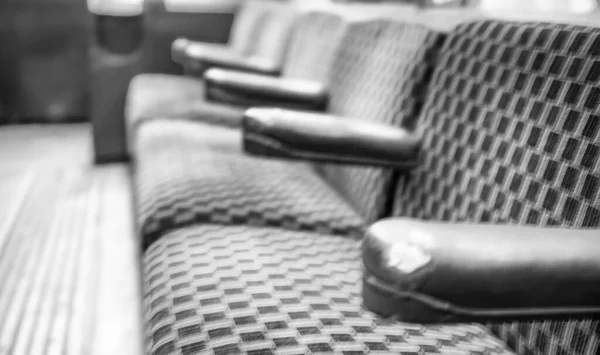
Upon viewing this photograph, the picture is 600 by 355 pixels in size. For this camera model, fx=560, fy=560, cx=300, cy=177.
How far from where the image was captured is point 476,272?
54 centimetres

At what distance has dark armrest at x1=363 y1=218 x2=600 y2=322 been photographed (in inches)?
21.1

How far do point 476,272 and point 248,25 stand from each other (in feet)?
9.12

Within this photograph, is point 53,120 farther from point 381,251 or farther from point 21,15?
point 381,251

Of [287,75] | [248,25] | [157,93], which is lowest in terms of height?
[157,93]

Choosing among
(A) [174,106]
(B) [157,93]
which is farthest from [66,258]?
(B) [157,93]

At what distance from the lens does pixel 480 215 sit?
→ 1017mm

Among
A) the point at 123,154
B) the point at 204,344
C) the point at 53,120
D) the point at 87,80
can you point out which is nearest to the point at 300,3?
the point at 123,154

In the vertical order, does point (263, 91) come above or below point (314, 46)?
below

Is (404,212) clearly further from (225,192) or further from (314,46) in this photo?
(314,46)

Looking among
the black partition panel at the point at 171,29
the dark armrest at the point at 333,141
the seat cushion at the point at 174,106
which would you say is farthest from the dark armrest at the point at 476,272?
the black partition panel at the point at 171,29

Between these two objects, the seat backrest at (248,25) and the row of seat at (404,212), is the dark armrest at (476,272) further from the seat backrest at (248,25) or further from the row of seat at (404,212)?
the seat backrest at (248,25)

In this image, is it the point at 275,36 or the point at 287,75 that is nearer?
the point at 287,75

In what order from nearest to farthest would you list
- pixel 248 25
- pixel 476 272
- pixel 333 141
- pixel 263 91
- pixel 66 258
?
pixel 476 272, pixel 333 141, pixel 263 91, pixel 66 258, pixel 248 25

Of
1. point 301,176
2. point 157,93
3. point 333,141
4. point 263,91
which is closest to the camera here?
point 333,141
